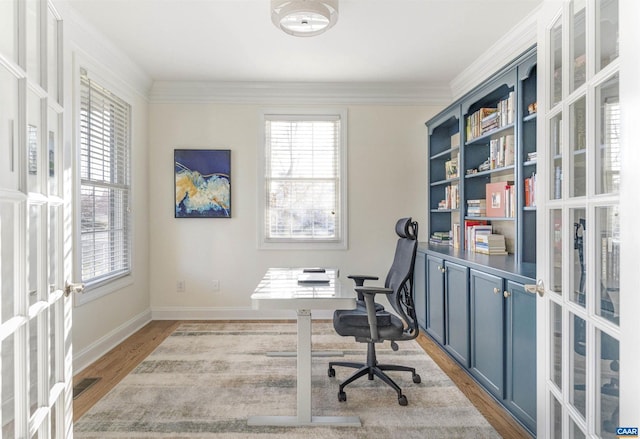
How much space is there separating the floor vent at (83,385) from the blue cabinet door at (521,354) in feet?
9.01

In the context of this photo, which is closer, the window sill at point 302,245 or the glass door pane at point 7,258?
the glass door pane at point 7,258

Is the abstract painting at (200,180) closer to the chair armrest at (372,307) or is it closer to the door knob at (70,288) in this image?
the chair armrest at (372,307)

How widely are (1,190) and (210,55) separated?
2898 mm

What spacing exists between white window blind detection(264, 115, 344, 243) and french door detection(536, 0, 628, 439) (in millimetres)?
2889

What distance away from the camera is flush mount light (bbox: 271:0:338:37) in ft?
7.67

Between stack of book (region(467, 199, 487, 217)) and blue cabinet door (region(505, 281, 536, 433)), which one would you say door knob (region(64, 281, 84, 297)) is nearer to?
blue cabinet door (region(505, 281, 536, 433))

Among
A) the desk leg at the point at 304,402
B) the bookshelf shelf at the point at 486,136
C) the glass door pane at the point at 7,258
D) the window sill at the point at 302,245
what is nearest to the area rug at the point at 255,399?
the desk leg at the point at 304,402

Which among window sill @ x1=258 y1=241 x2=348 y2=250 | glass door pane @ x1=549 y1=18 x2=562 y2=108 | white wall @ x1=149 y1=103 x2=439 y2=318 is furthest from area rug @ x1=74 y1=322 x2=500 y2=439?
glass door pane @ x1=549 y1=18 x2=562 y2=108

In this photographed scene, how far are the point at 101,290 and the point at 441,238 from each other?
328cm

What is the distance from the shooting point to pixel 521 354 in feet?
6.75

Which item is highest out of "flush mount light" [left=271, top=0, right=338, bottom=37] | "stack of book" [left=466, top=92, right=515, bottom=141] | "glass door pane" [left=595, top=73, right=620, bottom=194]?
"flush mount light" [left=271, top=0, right=338, bottom=37]

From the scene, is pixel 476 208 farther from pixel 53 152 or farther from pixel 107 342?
pixel 107 342

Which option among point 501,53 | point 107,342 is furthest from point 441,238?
point 107,342

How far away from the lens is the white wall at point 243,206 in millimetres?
4203
